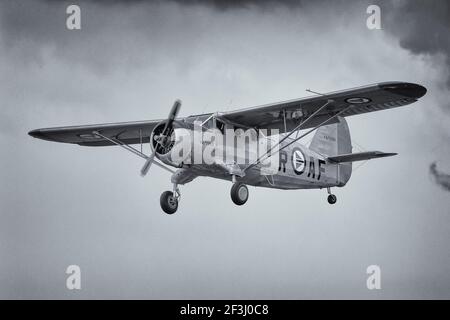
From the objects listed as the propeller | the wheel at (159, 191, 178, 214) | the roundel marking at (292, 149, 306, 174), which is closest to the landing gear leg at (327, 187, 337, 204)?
the roundel marking at (292, 149, 306, 174)

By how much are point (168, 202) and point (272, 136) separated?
2.75 meters

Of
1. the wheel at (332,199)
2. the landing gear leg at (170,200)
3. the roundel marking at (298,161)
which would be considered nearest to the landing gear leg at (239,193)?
the landing gear leg at (170,200)

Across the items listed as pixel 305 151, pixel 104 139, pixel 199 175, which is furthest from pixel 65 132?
pixel 305 151

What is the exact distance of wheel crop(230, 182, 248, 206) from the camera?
48.2 feet

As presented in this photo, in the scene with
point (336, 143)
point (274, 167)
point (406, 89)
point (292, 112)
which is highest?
point (406, 89)

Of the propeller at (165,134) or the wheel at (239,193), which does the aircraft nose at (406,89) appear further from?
the propeller at (165,134)

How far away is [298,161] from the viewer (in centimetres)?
1664

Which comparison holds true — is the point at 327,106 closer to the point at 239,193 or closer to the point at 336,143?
the point at 239,193

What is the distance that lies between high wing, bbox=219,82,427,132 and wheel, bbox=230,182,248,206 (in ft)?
4.55

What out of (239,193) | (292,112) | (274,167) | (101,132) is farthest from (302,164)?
(101,132)

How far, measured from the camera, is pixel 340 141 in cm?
1884

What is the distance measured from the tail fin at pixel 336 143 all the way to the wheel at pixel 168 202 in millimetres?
4367

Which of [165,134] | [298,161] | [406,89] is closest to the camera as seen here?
[406,89]

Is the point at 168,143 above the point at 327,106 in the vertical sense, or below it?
below
